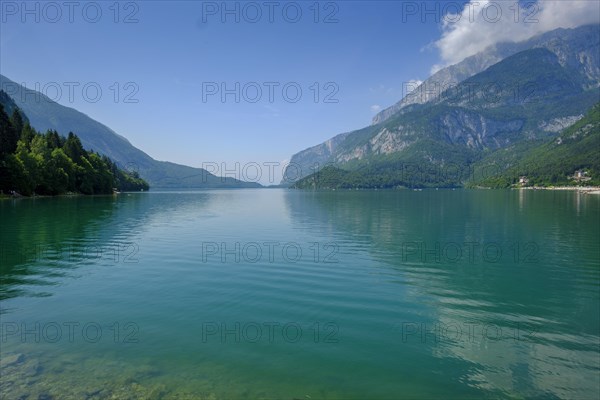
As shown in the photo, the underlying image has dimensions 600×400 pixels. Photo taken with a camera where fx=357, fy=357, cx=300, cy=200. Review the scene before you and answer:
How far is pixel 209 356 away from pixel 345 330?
598 centimetres

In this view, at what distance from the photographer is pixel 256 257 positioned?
3167cm

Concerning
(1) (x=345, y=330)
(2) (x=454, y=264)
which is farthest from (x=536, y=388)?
(2) (x=454, y=264)

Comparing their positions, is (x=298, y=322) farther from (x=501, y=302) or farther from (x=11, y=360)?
(x=501, y=302)

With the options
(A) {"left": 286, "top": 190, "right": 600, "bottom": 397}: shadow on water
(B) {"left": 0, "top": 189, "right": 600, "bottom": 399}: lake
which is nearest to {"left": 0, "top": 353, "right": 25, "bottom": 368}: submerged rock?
(B) {"left": 0, "top": 189, "right": 600, "bottom": 399}: lake

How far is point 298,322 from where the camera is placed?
656 inches

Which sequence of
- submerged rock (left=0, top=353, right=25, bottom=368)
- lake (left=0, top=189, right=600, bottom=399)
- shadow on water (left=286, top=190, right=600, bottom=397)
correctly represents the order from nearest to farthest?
lake (left=0, top=189, right=600, bottom=399), submerged rock (left=0, top=353, right=25, bottom=368), shadow on water (left=286, top=190, right=600, bottom=397)

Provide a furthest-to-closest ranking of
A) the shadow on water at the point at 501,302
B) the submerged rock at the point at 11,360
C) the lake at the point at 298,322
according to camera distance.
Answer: the shadow on water at the point at 501,302 < the submerged rock at the point at 11,360 < the lake at the point at 298,322

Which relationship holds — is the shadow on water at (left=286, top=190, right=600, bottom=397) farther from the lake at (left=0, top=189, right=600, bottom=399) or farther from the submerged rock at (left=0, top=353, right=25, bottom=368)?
the submerged rock at (left=0, top=353, right=25, bottom=368)

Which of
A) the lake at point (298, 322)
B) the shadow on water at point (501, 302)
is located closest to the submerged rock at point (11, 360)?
the lake at point (298, 322)

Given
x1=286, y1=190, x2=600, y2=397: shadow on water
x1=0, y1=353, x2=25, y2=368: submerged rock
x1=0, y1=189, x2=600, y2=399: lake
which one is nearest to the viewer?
x1=0, y1=189, x2=600, y2=399: lake

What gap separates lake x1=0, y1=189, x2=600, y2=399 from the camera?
1134cm

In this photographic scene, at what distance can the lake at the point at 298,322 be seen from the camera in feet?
37.2

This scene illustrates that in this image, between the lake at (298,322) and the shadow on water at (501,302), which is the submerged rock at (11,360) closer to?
the lake at (298,322)

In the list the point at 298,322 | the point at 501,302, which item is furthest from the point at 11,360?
the point at 501,302
